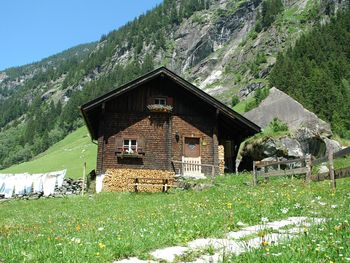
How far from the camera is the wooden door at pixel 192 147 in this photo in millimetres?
31812

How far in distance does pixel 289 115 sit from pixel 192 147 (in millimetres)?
11401

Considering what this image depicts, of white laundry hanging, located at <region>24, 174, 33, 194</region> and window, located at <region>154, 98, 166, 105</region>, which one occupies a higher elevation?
window, located at <region>154, 98, 166, 105</region>

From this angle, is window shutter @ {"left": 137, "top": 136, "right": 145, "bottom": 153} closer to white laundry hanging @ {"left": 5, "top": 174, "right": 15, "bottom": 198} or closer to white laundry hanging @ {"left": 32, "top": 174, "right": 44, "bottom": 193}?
white laundry hanging @ {"left": 32, "top": 174, "right": 44, "bottom": 193}

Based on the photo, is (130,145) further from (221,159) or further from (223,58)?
(223,58)

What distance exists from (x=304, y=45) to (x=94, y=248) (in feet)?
294

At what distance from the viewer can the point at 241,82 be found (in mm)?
115875

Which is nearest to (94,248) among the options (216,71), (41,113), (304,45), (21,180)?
(21,180)

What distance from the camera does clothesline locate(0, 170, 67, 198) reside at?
32656mm

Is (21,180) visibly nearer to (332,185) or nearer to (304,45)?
(332,185)

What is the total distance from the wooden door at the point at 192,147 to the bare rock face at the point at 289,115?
8108 mm

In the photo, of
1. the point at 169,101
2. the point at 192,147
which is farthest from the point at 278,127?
the point at 169,101

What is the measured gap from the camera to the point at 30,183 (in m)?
32.8

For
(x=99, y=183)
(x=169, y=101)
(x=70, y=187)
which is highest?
(x=169, y=101)

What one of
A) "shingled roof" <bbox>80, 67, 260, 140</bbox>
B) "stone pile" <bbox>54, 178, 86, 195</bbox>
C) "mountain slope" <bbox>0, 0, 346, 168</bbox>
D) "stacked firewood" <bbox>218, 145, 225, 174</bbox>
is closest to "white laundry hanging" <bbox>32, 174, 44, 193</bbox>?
"stone pile" <bbox>54, 178, 86, 195</bbox>
